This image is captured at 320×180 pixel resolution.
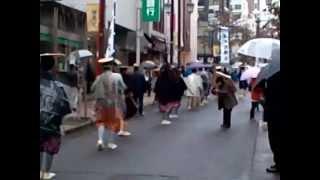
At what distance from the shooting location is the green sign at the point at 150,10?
40.0 meters

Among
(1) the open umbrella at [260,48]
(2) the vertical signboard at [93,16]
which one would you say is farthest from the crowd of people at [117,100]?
(2) the vertical signboard at [93,16]

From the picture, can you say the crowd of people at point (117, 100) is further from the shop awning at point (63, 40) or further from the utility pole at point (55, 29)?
the utility pole at point (55, 29)

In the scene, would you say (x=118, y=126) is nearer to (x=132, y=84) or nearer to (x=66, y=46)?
(x=132, y=84)

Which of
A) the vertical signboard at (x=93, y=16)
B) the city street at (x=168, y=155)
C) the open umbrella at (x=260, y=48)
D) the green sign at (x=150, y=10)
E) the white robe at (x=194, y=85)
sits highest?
the green sign at (x=150, y=10)

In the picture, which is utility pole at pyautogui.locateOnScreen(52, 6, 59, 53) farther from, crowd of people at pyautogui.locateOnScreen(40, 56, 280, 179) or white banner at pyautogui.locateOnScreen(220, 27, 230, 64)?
white banner at pyautogui.locateOnScreen(220, 27, 230, 64)

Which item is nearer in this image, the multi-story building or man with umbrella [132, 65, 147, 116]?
man with umbrella [132, 65, 147, 116]

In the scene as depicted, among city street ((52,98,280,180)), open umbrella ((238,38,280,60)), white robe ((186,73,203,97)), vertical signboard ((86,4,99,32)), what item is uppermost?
vertical signboard ((86,4,99,32))

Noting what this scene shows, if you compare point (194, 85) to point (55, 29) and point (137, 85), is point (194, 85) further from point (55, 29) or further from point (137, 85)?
point (55, 29)

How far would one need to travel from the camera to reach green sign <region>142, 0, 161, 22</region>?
131ft

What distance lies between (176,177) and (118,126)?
385cm

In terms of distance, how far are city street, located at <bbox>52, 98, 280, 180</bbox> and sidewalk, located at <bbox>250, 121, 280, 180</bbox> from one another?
14 millimetres

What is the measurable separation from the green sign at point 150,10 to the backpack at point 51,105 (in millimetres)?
31950

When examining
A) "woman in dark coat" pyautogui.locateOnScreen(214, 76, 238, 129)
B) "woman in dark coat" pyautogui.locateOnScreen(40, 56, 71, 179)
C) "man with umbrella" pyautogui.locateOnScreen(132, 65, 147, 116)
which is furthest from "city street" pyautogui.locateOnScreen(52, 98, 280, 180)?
"man with umbrella" pyautogui.locateOnScreen(132, 65, 147, 116)
